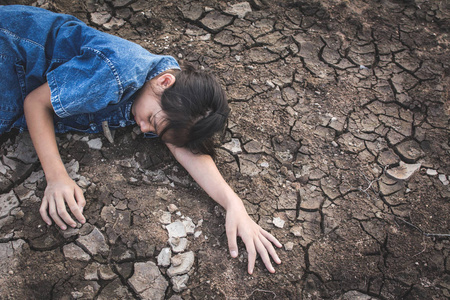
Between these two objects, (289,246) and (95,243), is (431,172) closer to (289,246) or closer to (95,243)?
(289,246)

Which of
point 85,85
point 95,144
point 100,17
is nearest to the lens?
point 85,85

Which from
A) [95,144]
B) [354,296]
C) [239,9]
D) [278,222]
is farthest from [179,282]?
[239,9]

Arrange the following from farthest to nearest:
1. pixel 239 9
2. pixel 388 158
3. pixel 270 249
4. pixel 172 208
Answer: pixel 239 9 → pixel 388 158 → pixel 172 208 → pixel 270 249

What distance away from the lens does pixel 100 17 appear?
272 centimetres

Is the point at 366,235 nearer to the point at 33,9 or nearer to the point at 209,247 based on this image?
the point at 209,247

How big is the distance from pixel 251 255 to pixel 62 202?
99cm

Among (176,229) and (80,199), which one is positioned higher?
(80,199)

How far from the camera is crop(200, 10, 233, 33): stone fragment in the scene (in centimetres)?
278

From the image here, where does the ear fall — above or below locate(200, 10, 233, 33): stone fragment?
above

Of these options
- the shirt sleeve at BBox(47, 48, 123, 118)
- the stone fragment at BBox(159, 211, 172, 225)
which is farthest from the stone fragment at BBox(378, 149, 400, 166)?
the shirt sleeve at BBox(47, 48, 123, 118)

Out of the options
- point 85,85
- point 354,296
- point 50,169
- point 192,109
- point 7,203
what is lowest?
point 354,296

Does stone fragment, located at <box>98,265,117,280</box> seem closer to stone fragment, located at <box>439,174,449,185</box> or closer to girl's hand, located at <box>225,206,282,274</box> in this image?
girl's hand, located at <box>225,206,282,274</box>

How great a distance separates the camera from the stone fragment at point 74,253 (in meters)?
1.71

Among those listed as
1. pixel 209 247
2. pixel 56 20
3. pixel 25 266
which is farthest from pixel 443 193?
pixel 56 20
